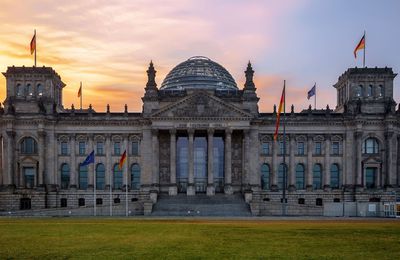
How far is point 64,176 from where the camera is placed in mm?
94375

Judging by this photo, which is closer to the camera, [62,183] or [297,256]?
[297,256]

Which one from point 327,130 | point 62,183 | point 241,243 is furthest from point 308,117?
point 241,243

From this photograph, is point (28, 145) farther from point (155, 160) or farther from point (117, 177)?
point (155, 160)

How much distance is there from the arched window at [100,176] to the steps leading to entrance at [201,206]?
1419cm

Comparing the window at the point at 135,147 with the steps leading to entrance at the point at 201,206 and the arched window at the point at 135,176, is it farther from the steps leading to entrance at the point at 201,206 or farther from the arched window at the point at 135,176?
the steps leading to entrance at the point at 201,206

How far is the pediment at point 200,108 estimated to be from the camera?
291ft

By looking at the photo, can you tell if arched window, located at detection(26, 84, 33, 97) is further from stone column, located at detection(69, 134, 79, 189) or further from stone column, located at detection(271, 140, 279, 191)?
stone column, located at detection(271, 140, 279, 191)

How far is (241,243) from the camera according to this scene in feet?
95.3

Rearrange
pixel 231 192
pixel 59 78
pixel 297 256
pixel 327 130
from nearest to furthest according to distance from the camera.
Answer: pixel 297 256, pixel 231 192, pixel 327 130, pixel 59 78

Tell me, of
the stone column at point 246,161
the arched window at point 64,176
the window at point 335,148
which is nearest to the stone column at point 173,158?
the stone column at point 246,161

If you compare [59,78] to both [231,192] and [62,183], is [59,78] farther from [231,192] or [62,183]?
[231,192]

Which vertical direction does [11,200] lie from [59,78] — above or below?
below

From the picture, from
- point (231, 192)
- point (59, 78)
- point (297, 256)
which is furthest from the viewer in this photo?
point (59, 78)

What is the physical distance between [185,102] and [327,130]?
1105 inches
